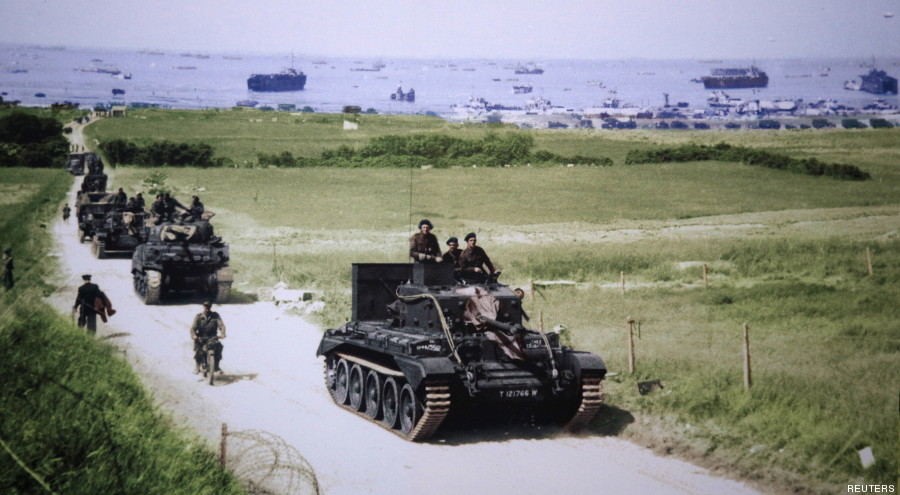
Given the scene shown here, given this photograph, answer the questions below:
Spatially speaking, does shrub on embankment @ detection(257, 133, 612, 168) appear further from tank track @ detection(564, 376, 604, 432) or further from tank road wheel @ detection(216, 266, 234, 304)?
tank track @ detection(564, 376, 604, 432)

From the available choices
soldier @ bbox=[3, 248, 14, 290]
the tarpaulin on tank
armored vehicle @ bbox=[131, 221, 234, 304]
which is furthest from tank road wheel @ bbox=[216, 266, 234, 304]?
the tarpaulin on tank

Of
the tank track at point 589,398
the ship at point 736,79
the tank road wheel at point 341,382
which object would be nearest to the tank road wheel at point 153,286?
the tank road wheel at point 341,382

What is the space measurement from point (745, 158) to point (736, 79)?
279 inches

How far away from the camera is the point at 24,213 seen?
26594 mm

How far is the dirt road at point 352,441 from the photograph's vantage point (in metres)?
13.5

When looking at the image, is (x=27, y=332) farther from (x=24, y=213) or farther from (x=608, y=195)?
(x=608, y=195)

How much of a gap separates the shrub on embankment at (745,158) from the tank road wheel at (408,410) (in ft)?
84.7

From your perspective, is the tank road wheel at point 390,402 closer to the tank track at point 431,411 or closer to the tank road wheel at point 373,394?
the tank road wheel at point 373,394

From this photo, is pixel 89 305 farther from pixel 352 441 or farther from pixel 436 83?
pixel 436 83

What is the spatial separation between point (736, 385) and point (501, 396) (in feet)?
13.3

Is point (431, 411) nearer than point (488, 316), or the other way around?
point (431, 411)

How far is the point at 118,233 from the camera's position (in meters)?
38.1

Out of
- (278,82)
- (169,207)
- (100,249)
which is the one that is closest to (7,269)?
(169,207)

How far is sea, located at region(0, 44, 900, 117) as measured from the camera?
32562 mm
